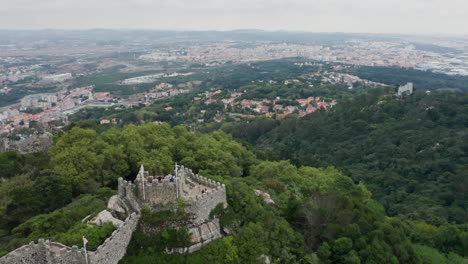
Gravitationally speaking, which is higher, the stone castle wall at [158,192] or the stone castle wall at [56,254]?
the stone castle wall at [158,192]

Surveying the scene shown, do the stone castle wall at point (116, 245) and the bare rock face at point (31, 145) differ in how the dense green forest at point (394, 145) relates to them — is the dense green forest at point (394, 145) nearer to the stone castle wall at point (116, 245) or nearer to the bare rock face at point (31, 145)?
the bare rock face at point (31, 145)

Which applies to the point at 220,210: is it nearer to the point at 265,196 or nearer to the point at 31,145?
the point at 265,196

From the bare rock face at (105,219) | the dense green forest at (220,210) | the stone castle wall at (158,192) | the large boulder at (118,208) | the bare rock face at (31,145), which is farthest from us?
the bare rock face at (31,145)

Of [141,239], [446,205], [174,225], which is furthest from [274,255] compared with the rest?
[446,205]

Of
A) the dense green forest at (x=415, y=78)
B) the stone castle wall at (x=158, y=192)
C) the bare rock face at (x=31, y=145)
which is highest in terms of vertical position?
the stone castle wall at (x=158, y=192)

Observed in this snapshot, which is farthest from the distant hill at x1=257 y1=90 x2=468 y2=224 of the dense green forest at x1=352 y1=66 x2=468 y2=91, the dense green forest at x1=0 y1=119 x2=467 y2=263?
the dense green forest at x1=352 y1=66 x2=468 y2=91

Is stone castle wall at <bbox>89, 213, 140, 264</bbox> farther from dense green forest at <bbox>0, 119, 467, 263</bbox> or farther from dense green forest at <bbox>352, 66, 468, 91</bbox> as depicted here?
dense green forest at <bbox>352, 66, 468, 91</bbox>

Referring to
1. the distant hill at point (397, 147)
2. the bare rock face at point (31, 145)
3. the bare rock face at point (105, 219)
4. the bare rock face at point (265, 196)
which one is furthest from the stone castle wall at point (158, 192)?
the distant hill at point (397, 147)
